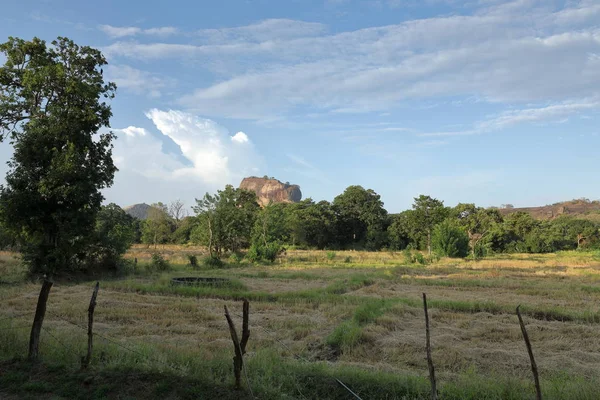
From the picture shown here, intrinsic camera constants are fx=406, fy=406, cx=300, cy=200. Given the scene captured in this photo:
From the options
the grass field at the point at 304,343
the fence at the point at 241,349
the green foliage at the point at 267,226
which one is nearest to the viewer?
the fence at the point at 241,349

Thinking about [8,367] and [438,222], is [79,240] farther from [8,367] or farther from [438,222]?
[438,222]

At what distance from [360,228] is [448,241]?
2344 cm

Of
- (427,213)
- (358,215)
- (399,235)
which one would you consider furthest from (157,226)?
Answer: (427,213)

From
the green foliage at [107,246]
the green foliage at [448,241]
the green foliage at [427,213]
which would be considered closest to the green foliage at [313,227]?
the green foliage at [427,213]

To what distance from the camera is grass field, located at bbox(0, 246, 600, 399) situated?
5477 mm

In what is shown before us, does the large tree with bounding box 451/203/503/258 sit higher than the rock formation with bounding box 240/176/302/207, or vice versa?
the rock formation with bounding box 240/176/302/207

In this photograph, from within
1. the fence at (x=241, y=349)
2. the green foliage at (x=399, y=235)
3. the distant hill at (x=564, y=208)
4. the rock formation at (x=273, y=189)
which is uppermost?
the rock formation at (x=273, y=189)

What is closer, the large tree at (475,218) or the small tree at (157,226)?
the large tree at (475,218)

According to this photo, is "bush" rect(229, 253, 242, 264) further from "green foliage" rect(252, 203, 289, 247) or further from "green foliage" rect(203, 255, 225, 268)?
"green foliage" rect(252, 203, 289, 247)

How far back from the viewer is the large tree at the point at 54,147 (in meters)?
14.7

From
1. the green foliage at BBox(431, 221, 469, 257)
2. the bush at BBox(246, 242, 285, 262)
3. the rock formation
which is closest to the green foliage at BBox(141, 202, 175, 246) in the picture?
the bush at BBox(246, 242, 285, 262)

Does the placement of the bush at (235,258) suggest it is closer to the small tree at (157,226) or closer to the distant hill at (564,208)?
the small tree at (157,226)

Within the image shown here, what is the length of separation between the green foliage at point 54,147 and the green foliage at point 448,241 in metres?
28.9

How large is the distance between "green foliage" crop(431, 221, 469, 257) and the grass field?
20.0m
